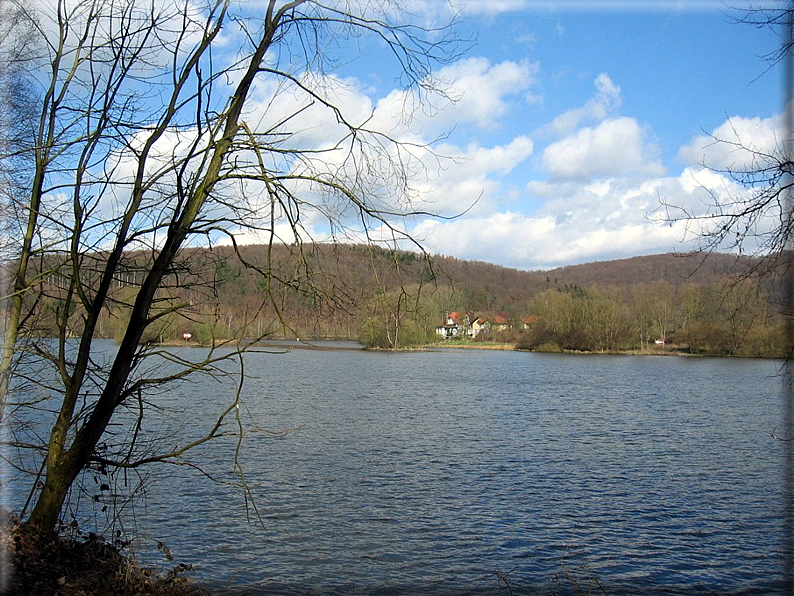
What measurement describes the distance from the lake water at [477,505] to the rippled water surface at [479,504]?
47mm

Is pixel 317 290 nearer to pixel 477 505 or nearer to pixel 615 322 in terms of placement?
pixel 477 505

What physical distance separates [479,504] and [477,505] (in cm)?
9

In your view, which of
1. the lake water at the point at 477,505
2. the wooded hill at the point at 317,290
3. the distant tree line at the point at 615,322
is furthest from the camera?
the distant tree line at the point at 615,322

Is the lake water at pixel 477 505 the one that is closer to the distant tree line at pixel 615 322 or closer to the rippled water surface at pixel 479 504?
the rippled water surface at pixel 479 504

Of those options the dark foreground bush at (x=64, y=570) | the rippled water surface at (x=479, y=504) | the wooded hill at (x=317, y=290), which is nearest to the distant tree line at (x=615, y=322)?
the rippled water surface at (x=479, y=504)

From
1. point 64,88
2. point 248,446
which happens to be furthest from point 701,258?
point 248,446

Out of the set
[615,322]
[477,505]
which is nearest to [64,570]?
[477,505]

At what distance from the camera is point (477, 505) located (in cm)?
1290

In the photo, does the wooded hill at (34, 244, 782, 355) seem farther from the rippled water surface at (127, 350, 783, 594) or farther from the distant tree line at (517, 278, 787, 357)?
the distant tree line at (517, 278, 787, 357)

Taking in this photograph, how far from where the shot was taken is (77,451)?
5.53 meters

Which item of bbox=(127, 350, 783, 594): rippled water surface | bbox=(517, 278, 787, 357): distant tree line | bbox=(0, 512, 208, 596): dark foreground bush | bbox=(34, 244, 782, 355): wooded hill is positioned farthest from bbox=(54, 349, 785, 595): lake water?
bbox=(517, 278, 787, 357): distant tree line

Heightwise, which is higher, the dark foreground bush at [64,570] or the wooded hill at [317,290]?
the wooded hill at [317,290]

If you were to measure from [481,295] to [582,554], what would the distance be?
126239 millimetres

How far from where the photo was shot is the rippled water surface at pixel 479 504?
9.73 metres
